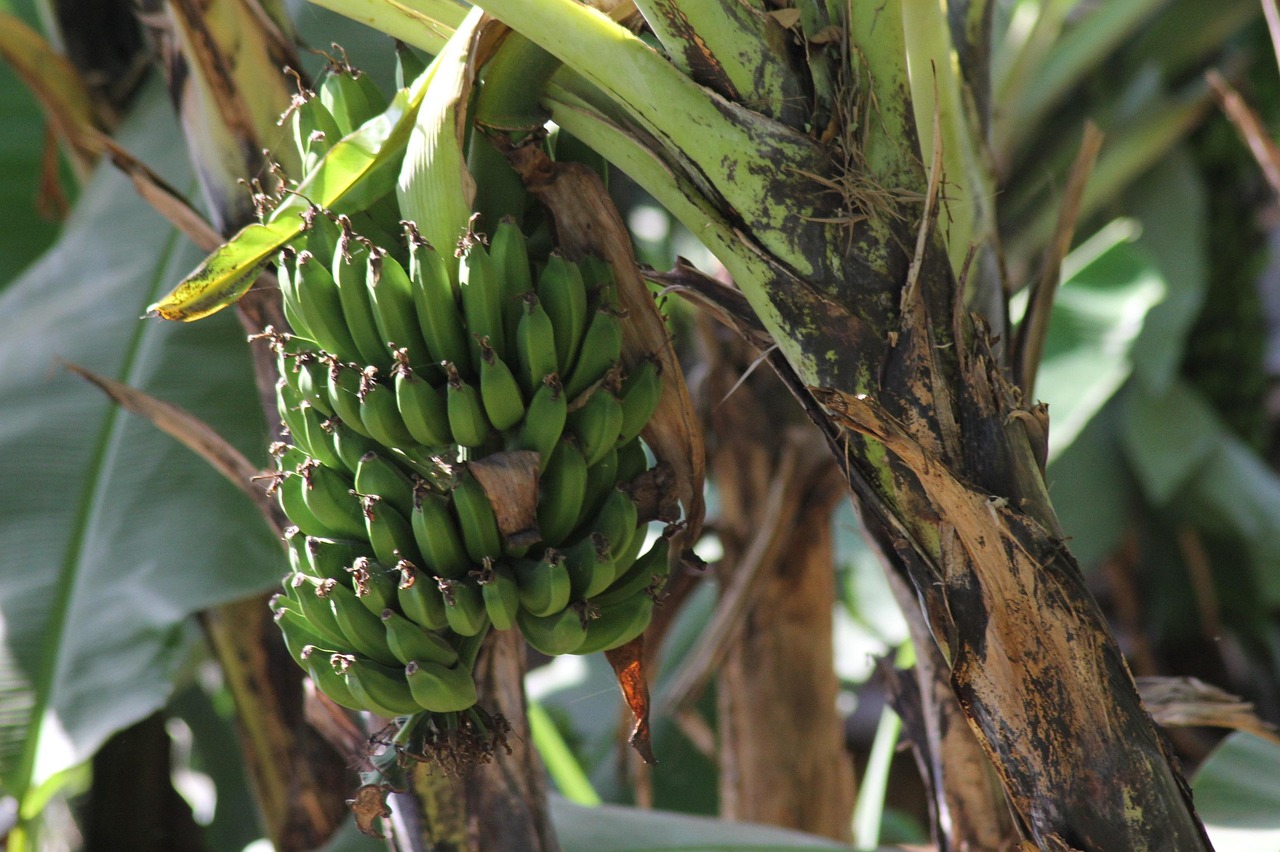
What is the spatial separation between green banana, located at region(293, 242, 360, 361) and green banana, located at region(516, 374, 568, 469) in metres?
0.13

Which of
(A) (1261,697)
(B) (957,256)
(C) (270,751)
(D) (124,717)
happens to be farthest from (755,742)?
(A) (1261,697)

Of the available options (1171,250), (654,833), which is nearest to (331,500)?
(654,833)

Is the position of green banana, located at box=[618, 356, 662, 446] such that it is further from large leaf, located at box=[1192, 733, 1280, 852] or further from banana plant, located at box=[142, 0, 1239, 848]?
large leaf, located at box=[1192, 733, 1280, 852]

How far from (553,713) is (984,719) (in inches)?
62.9

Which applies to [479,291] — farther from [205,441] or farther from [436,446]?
[205,441]

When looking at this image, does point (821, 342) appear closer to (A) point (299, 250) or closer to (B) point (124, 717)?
(A) point (299, 250)

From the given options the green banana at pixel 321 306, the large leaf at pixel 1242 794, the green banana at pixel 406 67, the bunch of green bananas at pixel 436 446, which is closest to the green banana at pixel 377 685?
the bunch of green bananas at pixel 436 446

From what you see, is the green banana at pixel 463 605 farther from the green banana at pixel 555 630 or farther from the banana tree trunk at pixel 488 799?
the banana tree trunk at pixel 488 799

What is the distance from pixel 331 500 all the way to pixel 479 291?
0.17 m

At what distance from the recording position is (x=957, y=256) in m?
0.74

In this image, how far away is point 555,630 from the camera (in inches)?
27.8

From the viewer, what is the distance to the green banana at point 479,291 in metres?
0.66

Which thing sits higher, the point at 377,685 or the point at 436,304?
the point at 436,304

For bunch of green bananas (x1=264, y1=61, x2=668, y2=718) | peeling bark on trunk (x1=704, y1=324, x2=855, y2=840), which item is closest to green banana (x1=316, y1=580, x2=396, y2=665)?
bunch of green bananas (x1=264, y1=61, x2=668, y2=718)
